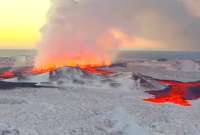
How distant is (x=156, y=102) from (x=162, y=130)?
11230mm

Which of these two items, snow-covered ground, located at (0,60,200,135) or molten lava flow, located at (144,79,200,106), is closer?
snow-covered ground, located at (0,60,200,135)

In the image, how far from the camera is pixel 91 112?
139ft

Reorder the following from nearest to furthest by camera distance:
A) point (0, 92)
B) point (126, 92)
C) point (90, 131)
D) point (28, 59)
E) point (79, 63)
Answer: point (90, 131) < point (0, 92) < point (126, 92) < point (79, 63) < point (28, 59)

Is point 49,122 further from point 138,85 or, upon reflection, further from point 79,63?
point 79,63

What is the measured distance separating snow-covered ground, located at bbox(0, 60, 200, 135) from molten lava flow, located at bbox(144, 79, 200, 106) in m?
1.58

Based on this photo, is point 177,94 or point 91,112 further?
point 177,94

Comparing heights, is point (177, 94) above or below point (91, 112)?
above

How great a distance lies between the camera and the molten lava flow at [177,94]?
164ft

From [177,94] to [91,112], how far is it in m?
16.4

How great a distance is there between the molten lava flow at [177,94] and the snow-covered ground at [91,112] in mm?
1582

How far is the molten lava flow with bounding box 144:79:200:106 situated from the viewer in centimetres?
5010

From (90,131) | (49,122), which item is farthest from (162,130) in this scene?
(49,122)

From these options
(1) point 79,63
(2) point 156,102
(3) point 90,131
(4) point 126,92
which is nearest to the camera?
(3) point 90,131

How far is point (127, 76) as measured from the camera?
2400 inches
